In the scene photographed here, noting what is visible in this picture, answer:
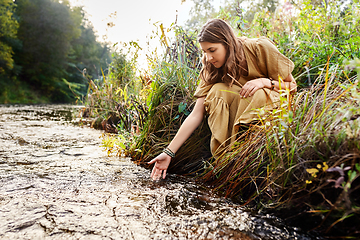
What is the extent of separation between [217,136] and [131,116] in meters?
1.55

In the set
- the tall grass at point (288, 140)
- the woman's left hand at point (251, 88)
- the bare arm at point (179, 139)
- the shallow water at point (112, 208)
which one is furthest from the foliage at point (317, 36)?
the shallow water at point (112, 208)

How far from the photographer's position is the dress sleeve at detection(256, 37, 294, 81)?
5.25 feet

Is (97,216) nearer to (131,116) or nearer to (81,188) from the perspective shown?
(81,188)

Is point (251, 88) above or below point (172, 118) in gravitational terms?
above

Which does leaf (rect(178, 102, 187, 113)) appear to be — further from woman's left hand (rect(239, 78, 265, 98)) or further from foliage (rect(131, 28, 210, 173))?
woman's left hand (rect(239, 78, 265, 98))

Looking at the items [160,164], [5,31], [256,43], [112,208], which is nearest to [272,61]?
[256,43]

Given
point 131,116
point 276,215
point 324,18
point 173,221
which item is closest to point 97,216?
point 173,221

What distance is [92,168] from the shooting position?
1881mm

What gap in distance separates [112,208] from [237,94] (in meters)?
1.09

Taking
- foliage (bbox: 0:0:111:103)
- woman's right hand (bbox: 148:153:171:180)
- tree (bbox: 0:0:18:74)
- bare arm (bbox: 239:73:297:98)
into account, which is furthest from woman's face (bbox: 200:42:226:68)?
foliage (bbox: 0:0:111:103)

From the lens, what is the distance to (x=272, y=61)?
1609 mm

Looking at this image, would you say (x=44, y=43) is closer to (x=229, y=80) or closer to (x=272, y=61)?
(x=229, y=80)

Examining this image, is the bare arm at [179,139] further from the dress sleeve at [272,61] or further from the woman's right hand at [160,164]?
the dress sleeve at [272,61]

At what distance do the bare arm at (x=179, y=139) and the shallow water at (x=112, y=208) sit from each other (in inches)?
3.3
